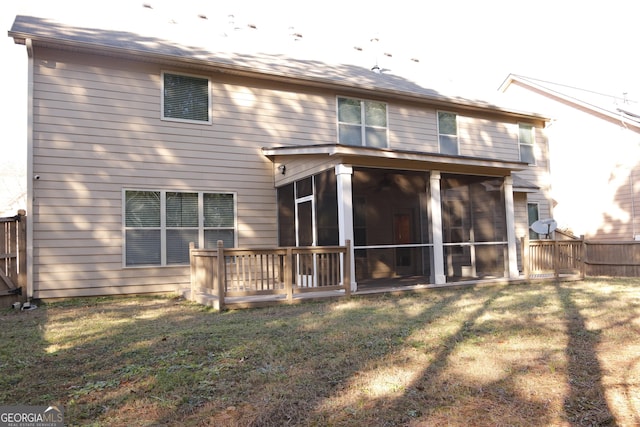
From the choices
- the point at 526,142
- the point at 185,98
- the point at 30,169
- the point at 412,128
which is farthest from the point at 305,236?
the point at 526,142

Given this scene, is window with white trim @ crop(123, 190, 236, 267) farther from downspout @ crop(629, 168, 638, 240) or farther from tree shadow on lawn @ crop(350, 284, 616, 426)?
downspout @ crop(629, 168, 638, 240)

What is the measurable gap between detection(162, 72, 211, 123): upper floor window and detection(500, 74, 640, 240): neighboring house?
10915 mm

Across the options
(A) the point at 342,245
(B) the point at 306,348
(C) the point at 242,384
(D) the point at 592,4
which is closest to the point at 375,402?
(C) the point at 242,384

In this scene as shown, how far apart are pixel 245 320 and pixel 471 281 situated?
5.63 m

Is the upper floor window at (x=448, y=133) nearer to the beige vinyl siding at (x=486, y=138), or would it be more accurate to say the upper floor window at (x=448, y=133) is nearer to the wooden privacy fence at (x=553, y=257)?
the beige vinyl siding at (x=486, y=138)

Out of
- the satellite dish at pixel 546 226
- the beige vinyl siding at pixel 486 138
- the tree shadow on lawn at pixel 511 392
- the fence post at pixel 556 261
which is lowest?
the tree shadow on lawn at pixel 511 392

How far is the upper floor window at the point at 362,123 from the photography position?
11.4 meters

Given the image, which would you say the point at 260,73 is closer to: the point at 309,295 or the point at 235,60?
the point at 235,60

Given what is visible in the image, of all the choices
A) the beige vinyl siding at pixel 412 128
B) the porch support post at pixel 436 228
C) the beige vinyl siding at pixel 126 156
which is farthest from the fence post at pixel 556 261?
the beige vinyl siding at pixel 126 156

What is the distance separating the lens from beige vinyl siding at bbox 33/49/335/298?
8.52 m

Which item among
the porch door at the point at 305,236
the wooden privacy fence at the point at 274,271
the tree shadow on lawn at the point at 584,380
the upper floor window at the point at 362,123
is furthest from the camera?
the upper floor window at the point at 362,123

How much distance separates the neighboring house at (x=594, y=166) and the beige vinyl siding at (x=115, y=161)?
10207 mm

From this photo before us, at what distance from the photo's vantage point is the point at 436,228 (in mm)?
9422

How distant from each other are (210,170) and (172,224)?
1.38m
